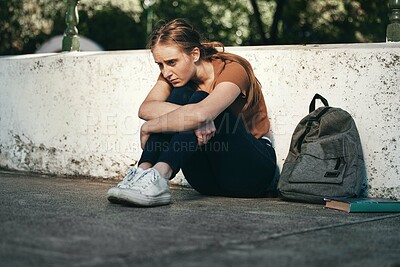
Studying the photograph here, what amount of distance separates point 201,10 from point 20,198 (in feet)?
34.3

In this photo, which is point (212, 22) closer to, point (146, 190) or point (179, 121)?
point (179, 121)

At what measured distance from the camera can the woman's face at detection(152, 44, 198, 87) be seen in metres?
4.23

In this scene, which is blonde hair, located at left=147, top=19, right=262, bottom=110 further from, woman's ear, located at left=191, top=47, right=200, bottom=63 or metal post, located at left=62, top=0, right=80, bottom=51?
metal post, located at left=62, top=0, right=80, bottom=51

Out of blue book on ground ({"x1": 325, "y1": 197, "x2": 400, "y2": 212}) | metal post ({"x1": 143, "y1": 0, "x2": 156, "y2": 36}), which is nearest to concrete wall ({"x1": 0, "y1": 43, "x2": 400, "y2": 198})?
blue book on ground ({"x1": 325, "y1": 197, "x2": 400, "y2": 212})

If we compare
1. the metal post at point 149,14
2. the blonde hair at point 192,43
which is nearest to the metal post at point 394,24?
the blonde hair at point 192,43

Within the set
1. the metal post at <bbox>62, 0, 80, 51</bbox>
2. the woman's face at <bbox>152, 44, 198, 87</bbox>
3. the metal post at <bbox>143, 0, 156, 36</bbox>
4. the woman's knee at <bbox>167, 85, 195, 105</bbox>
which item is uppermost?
the metal post at <bbox>143, 0, 156, 36</bbox>

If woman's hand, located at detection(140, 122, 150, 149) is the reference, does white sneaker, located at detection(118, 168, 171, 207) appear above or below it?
below

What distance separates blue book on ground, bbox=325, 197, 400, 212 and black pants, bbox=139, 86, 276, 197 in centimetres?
42

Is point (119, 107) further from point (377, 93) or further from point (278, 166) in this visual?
point (377, 93)

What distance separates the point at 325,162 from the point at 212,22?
33.9 feet

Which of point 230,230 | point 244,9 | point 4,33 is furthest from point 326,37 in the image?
point 230,230

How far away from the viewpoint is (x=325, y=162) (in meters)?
4.27

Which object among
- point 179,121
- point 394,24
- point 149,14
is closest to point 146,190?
point 179,121

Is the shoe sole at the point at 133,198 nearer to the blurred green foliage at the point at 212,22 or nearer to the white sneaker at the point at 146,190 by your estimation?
the white sneaker at the point at 146,190
